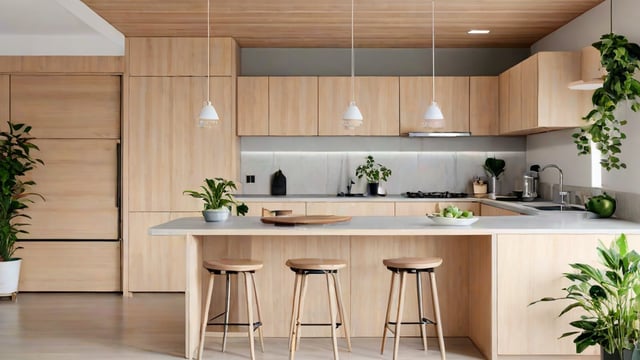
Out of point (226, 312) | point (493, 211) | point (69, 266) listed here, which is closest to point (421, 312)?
point (226, 312)

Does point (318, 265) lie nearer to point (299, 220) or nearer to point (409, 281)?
point (299, 220)

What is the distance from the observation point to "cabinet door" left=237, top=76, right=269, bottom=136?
7070 mm

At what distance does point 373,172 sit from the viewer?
741cm

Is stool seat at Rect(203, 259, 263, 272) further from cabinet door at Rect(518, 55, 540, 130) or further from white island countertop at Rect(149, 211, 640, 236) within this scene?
cabinet door at Rect(518, 55, 540, 130)

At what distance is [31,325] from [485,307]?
3.67 metres

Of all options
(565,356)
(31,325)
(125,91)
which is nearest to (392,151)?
(125,91)

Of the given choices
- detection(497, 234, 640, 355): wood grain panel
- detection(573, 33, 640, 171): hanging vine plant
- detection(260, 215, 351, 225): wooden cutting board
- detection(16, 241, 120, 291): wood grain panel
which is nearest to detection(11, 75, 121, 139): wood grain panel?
detection(16, 241, 120, 291): wood grain panel

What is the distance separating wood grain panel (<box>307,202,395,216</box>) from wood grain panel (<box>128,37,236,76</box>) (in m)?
1.64

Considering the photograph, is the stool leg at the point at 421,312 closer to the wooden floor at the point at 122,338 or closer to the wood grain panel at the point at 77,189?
the wooden floor at the point at 122,338

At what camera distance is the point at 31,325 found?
5457 millimetres

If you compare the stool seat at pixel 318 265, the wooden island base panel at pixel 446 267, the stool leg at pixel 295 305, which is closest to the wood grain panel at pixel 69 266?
the wooden island base panel at pixel 446 267

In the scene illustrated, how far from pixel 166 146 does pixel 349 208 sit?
6.52ft

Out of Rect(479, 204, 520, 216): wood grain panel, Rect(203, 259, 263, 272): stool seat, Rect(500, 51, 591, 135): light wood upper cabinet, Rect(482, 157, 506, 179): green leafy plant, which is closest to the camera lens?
Rect(203, 259, 263, 272): stool seat

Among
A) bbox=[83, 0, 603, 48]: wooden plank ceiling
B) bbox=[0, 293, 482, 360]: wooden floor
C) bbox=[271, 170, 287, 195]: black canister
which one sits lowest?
bbox=[0, 293, 482, 360]: wooden floor
